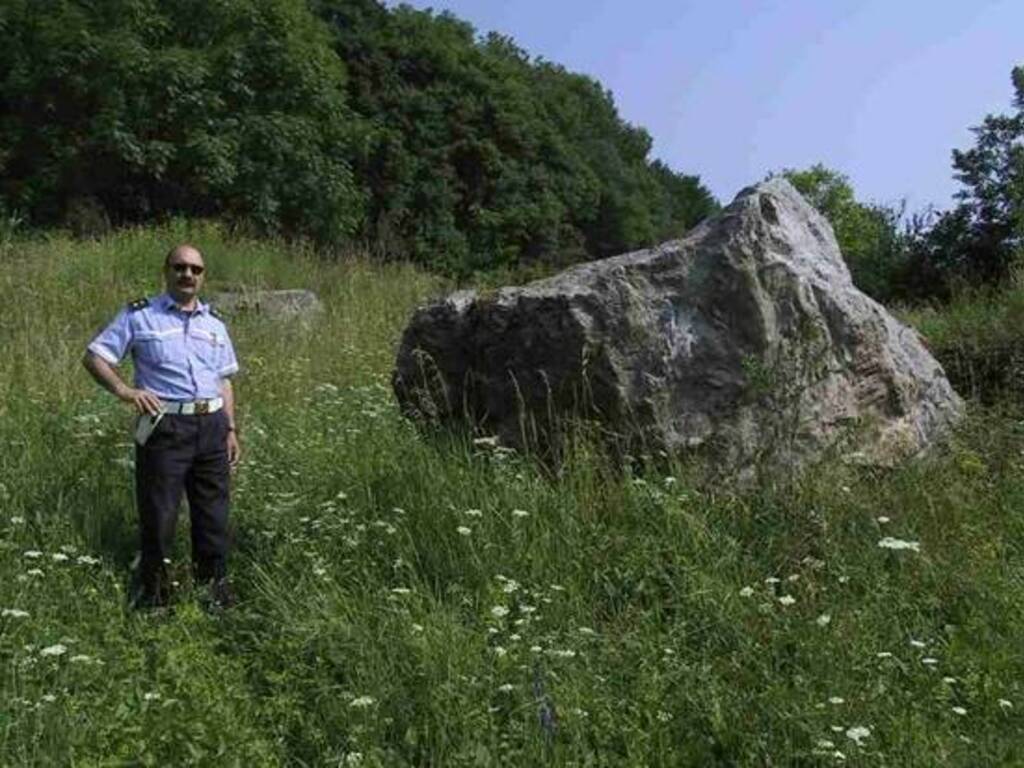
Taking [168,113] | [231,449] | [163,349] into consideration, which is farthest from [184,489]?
[168,113]

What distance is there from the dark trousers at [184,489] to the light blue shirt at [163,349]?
16 centimetres

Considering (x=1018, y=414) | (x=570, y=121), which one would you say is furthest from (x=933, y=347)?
(x=570, y=121)

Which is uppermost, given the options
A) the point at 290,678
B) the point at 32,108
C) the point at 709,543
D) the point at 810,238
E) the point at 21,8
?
the point at 21,8

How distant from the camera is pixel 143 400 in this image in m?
5.48

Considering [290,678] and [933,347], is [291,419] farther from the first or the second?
[933,347]

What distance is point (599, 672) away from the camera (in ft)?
15.0

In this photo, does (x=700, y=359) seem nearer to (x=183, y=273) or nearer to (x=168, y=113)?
(x=183, y=273)

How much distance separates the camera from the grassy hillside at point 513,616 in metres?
4.11

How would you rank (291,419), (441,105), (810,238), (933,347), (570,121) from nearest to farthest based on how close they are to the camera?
(810,238) → (291,419) → (933,347) → (441,105) → (570,121)

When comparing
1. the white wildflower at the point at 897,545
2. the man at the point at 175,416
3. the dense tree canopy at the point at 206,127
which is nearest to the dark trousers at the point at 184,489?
the man at the point at 175,416

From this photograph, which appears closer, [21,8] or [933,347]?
[933,347]

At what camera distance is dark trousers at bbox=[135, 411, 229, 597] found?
552cm

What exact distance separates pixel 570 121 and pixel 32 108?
81.2 feet

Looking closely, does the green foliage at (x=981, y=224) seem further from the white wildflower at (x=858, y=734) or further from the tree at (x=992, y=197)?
the white wildflower at (x=858, y=734)
